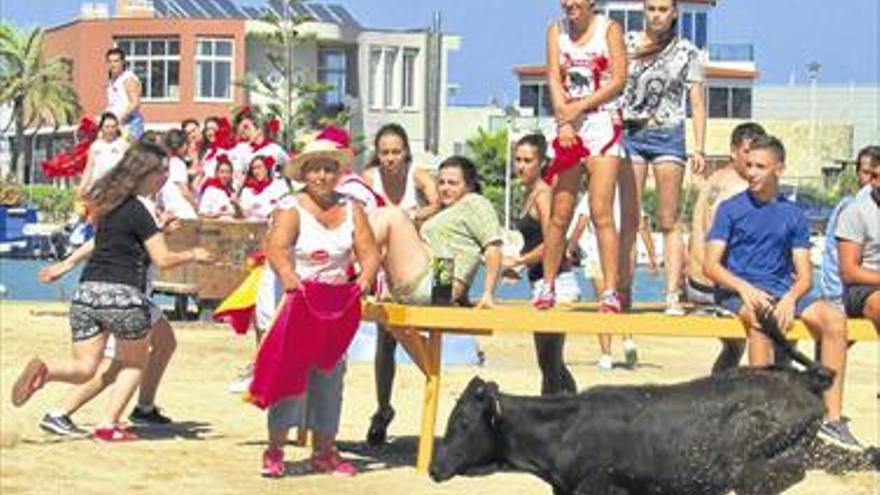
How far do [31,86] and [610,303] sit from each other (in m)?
81.4

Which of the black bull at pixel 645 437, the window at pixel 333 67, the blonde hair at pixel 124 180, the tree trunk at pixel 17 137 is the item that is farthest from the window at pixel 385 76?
the black bull at pixel 645 437

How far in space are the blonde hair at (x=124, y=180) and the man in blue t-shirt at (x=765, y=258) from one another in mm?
3147

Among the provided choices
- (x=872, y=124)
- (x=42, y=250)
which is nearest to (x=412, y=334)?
(x=42, y=250)

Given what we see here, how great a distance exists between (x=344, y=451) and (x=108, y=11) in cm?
7483

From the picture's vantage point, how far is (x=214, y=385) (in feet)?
50.8

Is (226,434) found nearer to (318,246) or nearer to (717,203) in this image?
(318,246)

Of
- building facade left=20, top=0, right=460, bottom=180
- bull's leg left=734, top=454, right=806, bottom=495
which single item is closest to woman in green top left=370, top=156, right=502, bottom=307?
bull's leg left=734, top=454, right=806, bottom=495

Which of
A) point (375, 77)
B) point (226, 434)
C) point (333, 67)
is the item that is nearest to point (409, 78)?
point (375, 77)

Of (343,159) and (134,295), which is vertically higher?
(343,159)

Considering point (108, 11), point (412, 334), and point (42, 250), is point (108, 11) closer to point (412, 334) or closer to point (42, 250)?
point (42, 250)

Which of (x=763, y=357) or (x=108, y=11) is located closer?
(x=763, y=357)

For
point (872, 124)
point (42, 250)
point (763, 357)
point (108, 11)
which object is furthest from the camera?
point (872, 124)

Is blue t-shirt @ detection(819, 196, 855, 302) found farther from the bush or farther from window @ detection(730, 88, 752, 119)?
window @ detection(730, 88, 752, 119)

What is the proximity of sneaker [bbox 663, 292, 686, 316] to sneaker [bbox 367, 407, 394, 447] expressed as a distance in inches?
69.3
